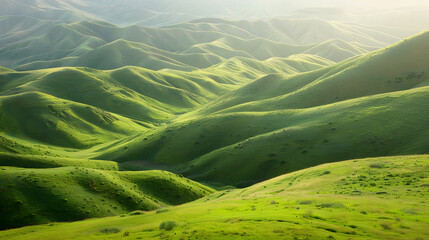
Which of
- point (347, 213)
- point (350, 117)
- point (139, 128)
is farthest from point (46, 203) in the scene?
point (139, 128)

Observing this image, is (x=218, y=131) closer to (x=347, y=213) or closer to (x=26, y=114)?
(x=347, y=213)

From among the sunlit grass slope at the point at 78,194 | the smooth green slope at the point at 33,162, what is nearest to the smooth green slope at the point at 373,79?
the sunlit grass slope at the point at 78,194

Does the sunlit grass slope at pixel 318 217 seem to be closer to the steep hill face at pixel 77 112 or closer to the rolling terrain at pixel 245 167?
the rolling terrain at pixel 245 167

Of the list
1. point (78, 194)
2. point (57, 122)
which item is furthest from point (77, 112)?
point (78, 194)

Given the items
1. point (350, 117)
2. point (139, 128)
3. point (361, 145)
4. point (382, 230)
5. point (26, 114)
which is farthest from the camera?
point (139, 128)

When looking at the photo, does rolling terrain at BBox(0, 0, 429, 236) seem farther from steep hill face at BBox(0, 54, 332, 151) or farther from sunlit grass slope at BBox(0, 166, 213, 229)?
steep hill face at BBox(0, 54, 332, 151)

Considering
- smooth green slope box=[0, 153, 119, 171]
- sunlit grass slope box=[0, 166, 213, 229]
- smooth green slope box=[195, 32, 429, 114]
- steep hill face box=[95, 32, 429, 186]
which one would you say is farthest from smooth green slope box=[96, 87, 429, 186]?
smooth green slope box=[195, 32, 429, 114]
